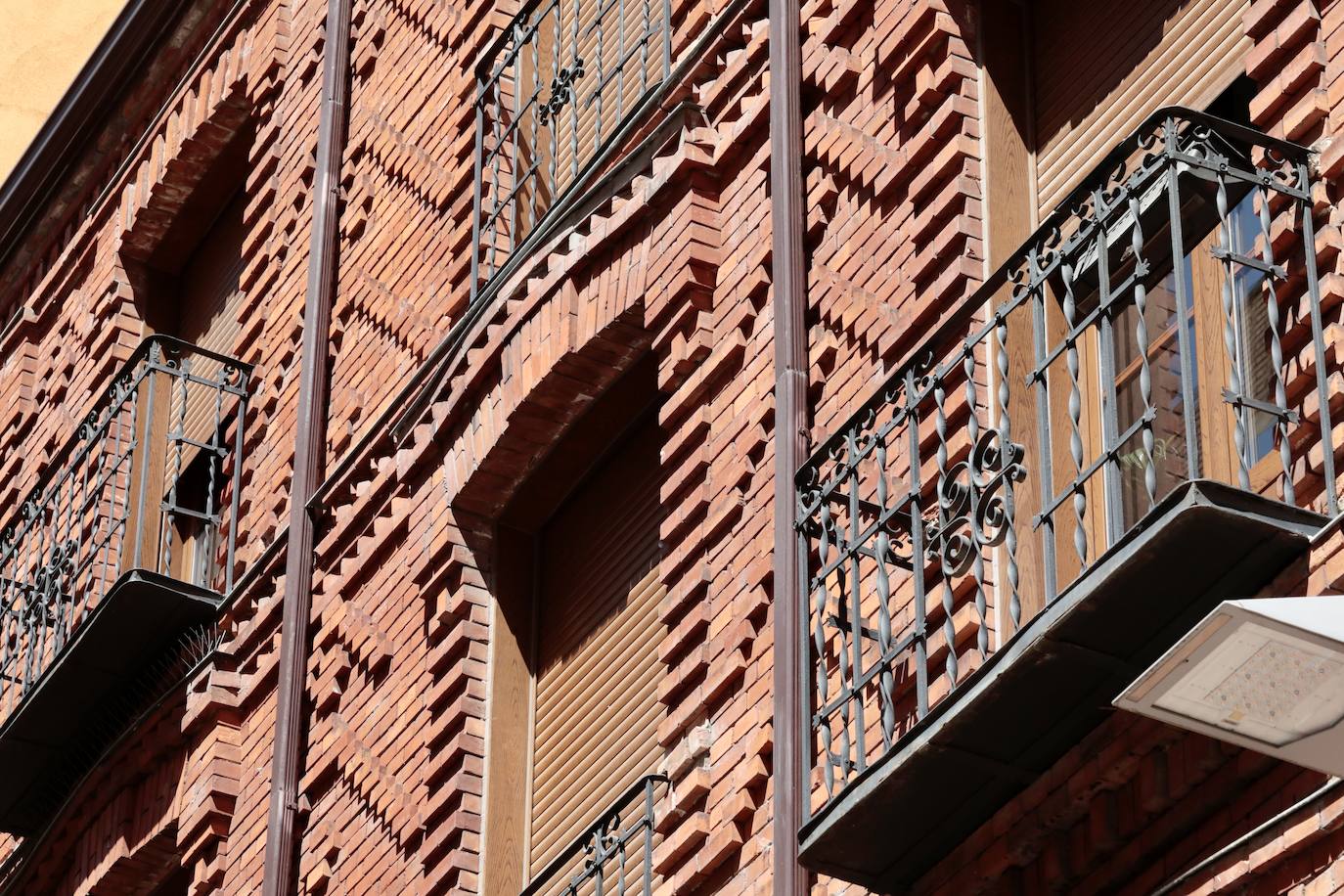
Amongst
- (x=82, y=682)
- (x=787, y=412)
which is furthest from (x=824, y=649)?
(x=82, y=682)

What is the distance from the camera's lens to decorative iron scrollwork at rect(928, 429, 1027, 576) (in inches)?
319

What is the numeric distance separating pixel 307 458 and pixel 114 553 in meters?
2.91

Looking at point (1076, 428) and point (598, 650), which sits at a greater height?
point (598, 650)

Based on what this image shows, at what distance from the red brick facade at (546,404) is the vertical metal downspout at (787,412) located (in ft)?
0.27

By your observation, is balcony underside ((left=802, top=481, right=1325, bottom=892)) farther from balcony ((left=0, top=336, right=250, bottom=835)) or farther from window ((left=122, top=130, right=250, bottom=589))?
window ((left=122, top=130, right=250, bottom=589))

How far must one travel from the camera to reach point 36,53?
74.3ft

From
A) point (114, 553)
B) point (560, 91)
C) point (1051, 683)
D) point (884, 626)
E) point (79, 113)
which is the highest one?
point (79, 113)

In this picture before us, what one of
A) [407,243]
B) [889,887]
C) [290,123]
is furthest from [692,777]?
[290,123]

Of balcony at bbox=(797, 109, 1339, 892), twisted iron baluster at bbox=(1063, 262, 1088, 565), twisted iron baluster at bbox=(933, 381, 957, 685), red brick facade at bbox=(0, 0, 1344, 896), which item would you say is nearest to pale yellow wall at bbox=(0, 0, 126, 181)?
red brick facade at bbox=(0, 0, 1344, 896)

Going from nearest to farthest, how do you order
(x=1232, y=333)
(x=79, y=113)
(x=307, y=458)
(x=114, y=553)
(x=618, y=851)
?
(x=1232, y=333)
(x=618, y=851)
(x=307, y=458)
(x=114, y=553)
(x=79, y=113)

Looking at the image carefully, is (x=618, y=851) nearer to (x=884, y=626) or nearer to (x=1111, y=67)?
(x=884, y=626)

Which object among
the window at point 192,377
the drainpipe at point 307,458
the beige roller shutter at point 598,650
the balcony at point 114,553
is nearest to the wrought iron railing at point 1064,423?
the beige roller shutter at point 598,650

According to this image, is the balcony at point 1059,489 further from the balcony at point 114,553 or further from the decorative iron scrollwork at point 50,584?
the decorative iron scrollwork at point 50,584

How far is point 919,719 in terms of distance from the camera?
7.98 metres
